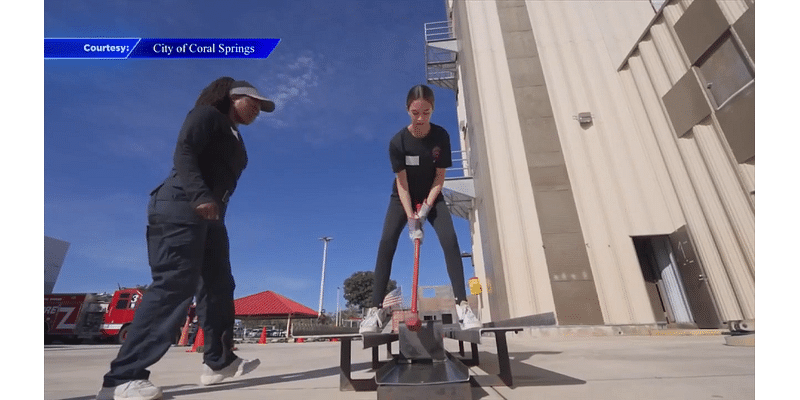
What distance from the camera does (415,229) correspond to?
7.79 ft

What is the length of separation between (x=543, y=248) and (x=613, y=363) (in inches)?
229

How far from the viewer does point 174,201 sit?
169 cm

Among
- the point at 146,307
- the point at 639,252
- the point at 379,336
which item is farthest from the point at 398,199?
the point at 639,252

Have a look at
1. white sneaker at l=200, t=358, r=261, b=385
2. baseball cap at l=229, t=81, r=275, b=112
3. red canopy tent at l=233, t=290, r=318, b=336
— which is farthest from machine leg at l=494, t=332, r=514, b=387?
red canopy tent at l=233, t=290, r=318, b=336

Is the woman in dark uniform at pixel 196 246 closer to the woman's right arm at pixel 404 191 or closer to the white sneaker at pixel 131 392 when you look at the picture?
the white sneaker at pixel 131 392

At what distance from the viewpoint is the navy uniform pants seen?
4.83ft

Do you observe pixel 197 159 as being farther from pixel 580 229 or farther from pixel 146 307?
pixel 580 229

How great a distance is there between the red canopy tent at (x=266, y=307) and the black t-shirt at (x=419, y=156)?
1440 centimetres

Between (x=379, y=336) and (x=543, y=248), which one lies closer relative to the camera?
(x=379, y=336)

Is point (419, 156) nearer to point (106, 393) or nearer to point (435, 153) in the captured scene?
point (435, 153)

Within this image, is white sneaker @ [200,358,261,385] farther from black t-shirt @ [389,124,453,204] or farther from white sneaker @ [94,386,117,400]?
black t-shirt @ [389,124,453,204]

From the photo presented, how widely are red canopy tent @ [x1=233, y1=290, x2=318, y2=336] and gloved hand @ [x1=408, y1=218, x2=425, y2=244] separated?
14392 millimetres

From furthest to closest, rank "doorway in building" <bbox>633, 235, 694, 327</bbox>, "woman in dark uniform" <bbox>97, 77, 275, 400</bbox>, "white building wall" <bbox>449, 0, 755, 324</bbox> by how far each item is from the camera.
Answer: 1. "doorway in building" <bbox>633, 235, 694, 327</bbox>
2. "white building wall" <bbox>449, 0, 755, 324</bbox>
3. "woman in dark uniform" <bbox>97, 77, 275, 400</bbox>

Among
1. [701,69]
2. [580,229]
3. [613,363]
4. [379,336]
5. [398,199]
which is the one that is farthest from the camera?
[580,229]
